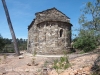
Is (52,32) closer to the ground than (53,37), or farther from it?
farther from it

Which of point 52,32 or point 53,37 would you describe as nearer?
point 53,37

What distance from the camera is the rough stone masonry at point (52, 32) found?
20.8 metres

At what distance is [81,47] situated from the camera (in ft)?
60.1

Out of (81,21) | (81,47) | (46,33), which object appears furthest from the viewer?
(46,33)

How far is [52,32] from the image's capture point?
20922 mm

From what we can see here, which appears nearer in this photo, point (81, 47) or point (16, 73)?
point (16, 73)

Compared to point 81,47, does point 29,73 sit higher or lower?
lower

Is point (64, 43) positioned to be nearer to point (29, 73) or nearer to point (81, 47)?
point (81, 47)

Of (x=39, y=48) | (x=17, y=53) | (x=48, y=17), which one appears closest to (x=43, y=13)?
(x=48, y=17)

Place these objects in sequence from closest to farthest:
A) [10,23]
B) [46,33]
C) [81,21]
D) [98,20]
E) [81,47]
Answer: [98,20], [81,21], [81,47], [10,23], [46,33]

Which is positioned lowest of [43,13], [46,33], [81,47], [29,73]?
[29,73]

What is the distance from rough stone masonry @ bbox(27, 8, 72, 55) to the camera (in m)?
20.8

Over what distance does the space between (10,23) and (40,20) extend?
15.1 ft

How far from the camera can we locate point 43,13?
73.2ft
